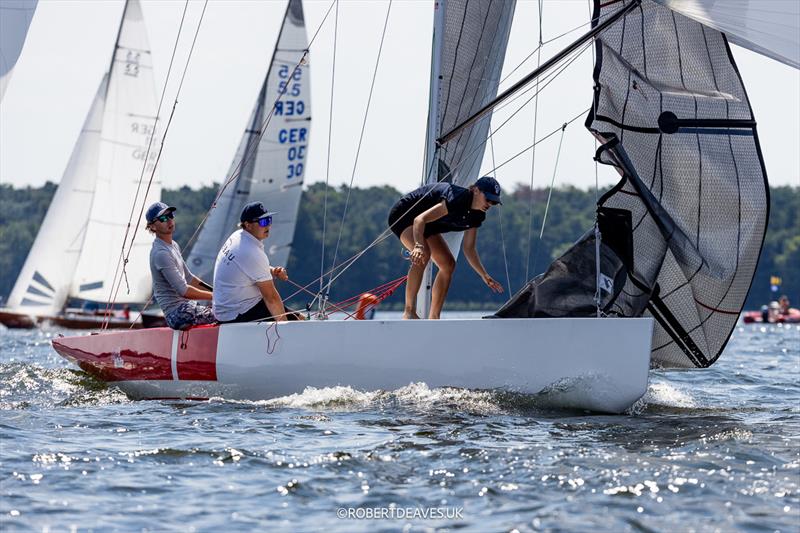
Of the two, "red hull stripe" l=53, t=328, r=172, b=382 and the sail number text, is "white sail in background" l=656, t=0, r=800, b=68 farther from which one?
the sail number text

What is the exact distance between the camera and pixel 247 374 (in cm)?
741

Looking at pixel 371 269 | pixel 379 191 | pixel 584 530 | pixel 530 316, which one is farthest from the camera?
pixel 379 191

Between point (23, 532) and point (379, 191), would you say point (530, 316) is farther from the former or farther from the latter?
point (379, 191)

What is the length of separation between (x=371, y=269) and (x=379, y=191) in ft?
48.3


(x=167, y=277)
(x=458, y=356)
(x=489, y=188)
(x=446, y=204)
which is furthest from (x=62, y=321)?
(x=458, y=356)

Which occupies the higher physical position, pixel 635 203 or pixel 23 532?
pixel 635 203

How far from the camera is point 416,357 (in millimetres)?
6875

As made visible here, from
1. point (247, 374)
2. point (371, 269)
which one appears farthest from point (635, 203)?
point (371, 269)

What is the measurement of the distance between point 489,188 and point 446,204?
28 cm

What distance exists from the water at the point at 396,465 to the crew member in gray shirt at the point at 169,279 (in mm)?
590

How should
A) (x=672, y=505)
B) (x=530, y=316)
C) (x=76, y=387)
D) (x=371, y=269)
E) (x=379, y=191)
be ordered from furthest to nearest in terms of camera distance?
(x=379, y=191) < (x=371, y=269) < (x=76, y=387) < (x=530, y=316) < (x=672, y=505)

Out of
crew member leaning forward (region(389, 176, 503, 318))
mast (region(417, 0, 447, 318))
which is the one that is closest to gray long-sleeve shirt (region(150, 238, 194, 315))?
crew member leaning forward (region(389, 176, 503, 318))

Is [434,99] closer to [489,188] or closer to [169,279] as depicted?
[489,188]

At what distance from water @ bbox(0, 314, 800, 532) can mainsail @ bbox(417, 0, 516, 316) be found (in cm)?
223
